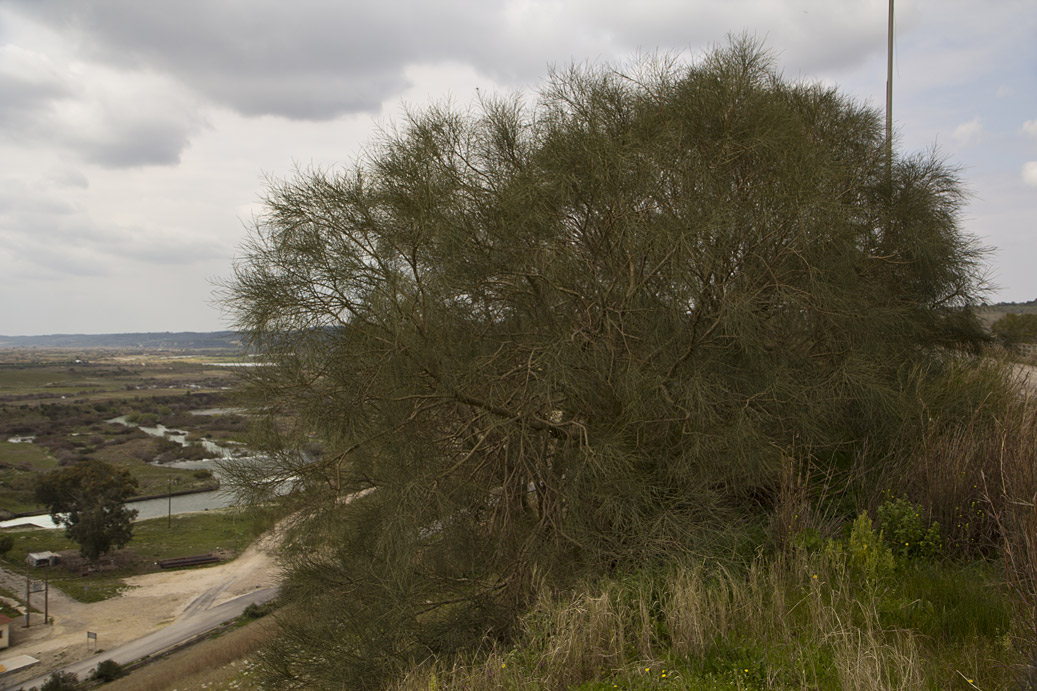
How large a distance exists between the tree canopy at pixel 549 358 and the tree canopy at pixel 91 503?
3642cm

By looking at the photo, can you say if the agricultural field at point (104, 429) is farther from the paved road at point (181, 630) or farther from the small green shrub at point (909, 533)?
the small green shrub at point (909, 533)

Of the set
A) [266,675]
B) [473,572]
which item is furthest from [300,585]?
[473,572]

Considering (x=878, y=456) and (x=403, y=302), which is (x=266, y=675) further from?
(x=878, y=456)

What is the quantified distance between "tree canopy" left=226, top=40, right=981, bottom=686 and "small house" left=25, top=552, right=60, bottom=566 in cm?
3834

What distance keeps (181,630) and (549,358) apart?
98.6 ft

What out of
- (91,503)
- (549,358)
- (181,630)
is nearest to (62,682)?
(181,630)

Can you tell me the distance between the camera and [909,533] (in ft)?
16.1

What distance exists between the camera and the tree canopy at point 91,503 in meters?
38.1

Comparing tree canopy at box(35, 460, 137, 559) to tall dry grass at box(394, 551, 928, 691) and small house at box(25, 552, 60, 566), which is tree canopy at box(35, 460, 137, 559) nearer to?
small house at box(25, 552, 60, 566)

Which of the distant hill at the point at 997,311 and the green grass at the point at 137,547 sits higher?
the distant hill at the point at 997,311

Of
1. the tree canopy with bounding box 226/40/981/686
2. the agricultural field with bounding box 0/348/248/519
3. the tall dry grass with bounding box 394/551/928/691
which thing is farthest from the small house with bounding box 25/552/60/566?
the tall dry grass with bounding box 394/551/928/691

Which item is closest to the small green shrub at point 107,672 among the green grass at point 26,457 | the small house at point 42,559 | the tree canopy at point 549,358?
the small house at point 42,559

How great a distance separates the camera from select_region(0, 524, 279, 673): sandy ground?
29.3 meters

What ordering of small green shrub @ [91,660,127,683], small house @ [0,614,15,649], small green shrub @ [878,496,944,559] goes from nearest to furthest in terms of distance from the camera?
small green shrub @ [878,496,944,559] → small green shrub @ [91,660,127,683] → small house @ [0,614,15,649]
